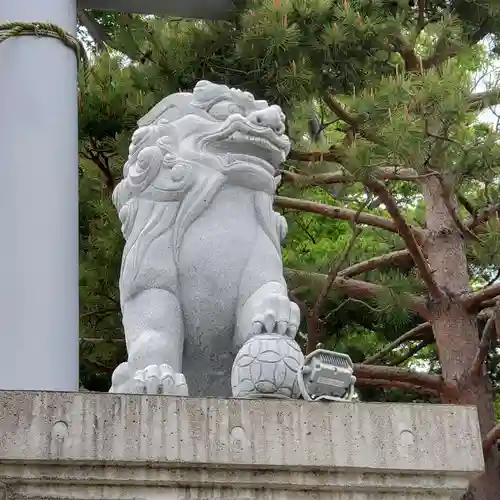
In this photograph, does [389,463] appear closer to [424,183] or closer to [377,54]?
[377,54]

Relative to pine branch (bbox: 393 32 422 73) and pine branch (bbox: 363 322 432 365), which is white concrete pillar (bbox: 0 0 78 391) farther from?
pine branch (bbox: 363 322 432 365)

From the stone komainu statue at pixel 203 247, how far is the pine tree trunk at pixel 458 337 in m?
3.09

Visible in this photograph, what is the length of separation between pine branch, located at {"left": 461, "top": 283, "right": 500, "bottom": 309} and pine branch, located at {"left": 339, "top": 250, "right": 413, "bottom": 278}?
543 millimetres

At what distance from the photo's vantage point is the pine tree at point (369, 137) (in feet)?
18.5

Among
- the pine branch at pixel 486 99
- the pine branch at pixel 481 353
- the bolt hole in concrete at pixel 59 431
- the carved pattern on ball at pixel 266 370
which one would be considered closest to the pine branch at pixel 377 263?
the pine branch at pixel 481 353

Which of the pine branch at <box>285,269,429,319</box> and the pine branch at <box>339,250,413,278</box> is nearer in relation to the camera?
the pine branch at <box>285,269,429,319</box>

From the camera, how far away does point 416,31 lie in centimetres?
659

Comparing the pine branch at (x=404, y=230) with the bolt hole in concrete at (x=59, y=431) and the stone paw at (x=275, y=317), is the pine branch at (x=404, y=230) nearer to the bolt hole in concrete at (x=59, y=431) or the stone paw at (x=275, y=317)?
the stone paw at (x=275, y=317)

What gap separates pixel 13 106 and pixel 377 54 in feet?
7.63

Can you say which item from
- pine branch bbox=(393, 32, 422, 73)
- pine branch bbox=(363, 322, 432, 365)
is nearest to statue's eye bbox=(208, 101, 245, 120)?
pine branch bbox=(393, 32, 422, 73)

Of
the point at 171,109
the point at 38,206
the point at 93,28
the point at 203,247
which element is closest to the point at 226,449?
the point at 203,247

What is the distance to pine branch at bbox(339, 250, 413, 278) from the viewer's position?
6.89m

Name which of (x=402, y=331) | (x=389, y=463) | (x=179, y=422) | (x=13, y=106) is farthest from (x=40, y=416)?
(x=402, y=331)

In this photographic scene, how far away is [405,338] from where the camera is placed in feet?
23.7
